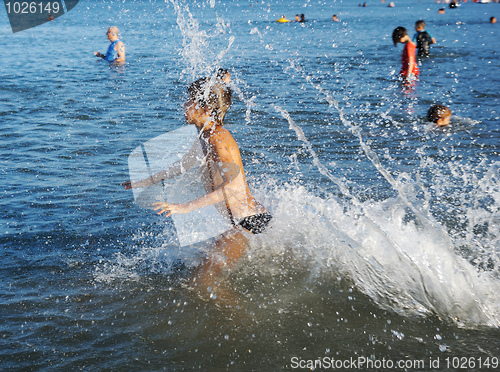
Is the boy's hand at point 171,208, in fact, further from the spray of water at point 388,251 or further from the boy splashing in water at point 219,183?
the spray of water at point 388,251

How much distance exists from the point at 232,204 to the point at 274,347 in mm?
1181

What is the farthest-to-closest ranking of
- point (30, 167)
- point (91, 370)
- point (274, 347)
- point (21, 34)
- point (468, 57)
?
point (21, 34) → point (468, 57) → point (30, 167) → point (274, 347) → point (91, 370)

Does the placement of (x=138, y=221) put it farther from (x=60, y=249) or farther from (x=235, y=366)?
(x=235, y=366)

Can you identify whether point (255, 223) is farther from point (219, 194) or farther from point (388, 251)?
point (388, 251)

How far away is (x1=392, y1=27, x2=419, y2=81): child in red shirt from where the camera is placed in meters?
11.0

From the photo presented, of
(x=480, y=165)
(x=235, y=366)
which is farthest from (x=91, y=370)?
(x=480, y=165)

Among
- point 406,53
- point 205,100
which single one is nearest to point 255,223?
point 205,100

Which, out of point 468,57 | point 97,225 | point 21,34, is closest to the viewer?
point 97,225

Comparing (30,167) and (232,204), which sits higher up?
(232,204)

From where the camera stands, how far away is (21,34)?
2928 cm

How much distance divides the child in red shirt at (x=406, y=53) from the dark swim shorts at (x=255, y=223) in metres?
8.78

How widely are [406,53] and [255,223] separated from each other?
30.7 ft

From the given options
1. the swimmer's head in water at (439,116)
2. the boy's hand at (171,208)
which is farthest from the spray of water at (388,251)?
the swimmer's head in water at (439,116)

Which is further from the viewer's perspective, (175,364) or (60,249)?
(60,249)
